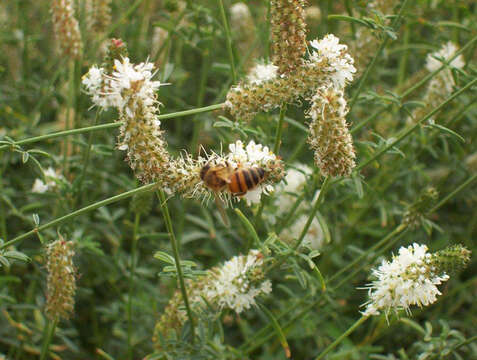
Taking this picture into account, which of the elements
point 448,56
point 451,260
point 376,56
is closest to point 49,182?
point 376,56

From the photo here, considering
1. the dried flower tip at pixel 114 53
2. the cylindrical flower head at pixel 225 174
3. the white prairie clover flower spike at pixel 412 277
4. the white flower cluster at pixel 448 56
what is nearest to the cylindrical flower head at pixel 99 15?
the dried flower tip at pixel 114 53

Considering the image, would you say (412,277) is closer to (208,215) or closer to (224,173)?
(224,173)

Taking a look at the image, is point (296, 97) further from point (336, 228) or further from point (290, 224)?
point (336, 228)

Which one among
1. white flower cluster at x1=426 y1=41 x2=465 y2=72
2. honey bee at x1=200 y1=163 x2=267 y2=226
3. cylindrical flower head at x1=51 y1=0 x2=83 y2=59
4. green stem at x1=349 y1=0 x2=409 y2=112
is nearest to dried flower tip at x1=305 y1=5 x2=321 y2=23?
white flower cluster at x1=426 y1=41 x2=465 y2=72

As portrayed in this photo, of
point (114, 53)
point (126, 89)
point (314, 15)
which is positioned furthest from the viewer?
point (314, 15)

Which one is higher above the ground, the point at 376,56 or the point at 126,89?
the point at 376,56

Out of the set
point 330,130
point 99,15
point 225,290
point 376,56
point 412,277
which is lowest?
point 225,290

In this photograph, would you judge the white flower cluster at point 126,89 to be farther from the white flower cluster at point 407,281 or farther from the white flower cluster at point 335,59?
the white flower cluster at point 407,281
